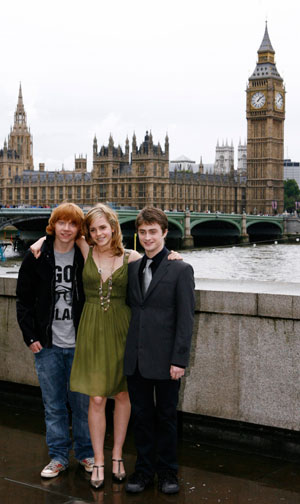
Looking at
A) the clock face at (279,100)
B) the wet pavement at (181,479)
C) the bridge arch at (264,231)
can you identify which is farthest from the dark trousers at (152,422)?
the clock face at (279,100)

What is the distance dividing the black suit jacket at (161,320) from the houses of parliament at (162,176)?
213 feet

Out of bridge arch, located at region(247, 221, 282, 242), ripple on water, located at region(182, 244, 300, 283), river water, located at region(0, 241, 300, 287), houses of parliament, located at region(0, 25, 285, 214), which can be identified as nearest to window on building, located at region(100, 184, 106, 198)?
houses of parliament, located at region(0, 25, 285, 214)

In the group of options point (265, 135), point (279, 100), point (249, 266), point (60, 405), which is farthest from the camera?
point (279, 100)

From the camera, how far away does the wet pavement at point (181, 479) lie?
9.53ft

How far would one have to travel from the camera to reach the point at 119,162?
71.4m

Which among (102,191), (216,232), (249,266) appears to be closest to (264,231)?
(216,232)

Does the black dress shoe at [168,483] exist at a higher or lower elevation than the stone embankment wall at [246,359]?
lower

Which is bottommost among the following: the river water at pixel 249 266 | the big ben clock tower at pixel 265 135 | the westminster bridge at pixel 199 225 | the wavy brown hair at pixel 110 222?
the river water at pixel 249 266

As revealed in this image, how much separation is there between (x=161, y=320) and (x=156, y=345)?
101 millimetres

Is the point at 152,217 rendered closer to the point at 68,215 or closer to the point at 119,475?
the point at 68,215

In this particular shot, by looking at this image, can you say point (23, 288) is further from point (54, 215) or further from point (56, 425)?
point (56, 425)

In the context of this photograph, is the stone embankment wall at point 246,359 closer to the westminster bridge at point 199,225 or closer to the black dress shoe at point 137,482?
the black dress shoe at point 137,482

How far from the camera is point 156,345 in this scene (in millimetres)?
3014

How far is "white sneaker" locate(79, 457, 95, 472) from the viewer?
126 inches
